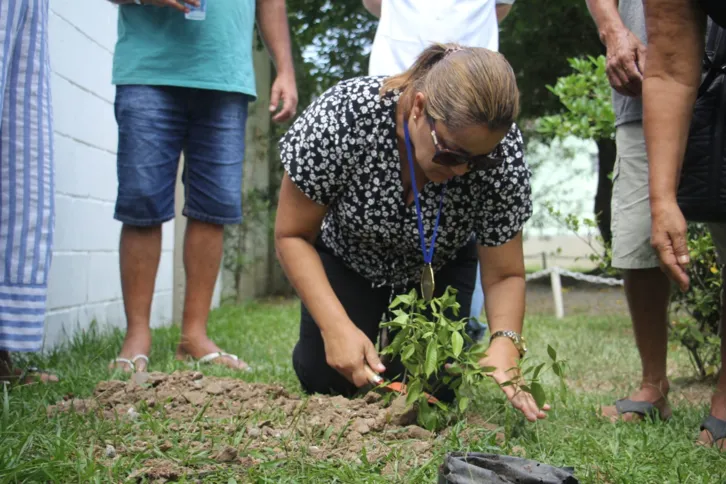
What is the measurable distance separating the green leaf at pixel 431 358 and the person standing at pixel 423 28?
1.02 m

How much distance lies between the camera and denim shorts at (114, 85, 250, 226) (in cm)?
323

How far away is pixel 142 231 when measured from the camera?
3.29 meters

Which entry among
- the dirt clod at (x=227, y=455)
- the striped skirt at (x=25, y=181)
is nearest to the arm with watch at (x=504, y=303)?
the dirt clod at (x=227, y=455)

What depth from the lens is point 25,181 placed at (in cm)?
261

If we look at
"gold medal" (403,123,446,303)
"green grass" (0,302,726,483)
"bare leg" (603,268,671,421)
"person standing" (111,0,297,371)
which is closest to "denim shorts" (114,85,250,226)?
"person standing" (111,0,297,371)

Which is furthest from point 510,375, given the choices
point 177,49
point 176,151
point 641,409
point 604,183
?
point 604,183

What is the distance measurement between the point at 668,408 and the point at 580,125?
2606 mm

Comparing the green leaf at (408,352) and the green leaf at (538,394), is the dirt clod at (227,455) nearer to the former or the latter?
the green leaf at (408,352)

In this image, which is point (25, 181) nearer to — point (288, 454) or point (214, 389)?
point (214, 389)

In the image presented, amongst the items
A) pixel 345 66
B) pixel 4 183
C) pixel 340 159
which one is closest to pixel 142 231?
pixel 4 183

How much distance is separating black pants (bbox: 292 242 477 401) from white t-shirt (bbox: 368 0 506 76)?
772 millimetres

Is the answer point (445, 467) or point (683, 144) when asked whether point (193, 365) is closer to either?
point (445, 467)

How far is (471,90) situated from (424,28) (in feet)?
3.71

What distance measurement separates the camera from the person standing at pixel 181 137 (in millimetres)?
3238
